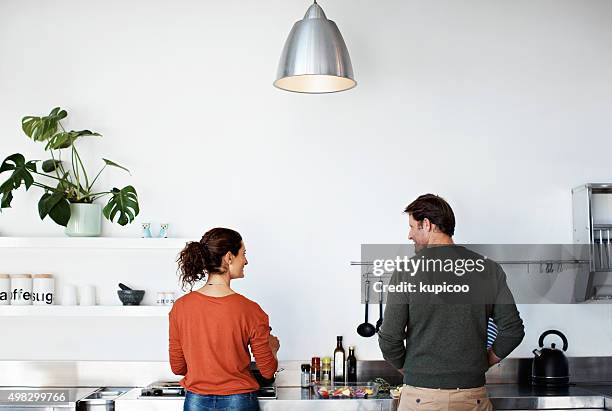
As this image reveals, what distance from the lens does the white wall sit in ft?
13.2

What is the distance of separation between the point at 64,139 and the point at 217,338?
1.38 m

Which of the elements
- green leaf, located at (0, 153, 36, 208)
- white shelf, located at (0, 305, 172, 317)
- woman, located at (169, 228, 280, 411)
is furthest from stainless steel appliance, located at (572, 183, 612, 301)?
green leaf, located at (0, 153, 36, 208)

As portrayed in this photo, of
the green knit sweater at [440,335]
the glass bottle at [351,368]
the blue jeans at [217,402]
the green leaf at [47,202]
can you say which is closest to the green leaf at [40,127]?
the green leaf at [47,202]

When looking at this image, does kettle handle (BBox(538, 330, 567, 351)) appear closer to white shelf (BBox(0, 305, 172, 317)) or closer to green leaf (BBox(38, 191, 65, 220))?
white shelf (BBox(0, 305, 172, 317))

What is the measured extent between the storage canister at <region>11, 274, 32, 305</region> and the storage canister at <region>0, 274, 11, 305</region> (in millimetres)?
28

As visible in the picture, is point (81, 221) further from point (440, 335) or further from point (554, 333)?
point (554, 333)

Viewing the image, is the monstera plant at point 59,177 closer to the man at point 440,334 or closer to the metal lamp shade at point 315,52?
the metal lamp shade at point 315,52

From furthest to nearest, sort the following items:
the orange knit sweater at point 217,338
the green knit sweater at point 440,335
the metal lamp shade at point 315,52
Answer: the metal lamp shade at point 315,52 → the orange knit sweater at point 217,338 → the green knit sweater at point 440,335

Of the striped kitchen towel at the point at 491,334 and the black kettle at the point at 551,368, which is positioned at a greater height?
the striped kitchen towel at the point at 491,334

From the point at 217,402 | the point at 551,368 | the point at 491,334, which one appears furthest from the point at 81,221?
the point at 551,368

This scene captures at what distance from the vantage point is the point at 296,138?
409cm

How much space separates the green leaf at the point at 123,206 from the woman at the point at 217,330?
0.75m

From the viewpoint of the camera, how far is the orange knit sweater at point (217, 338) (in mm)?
3076

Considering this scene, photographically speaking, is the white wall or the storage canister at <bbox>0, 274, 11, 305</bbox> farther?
the white wall
